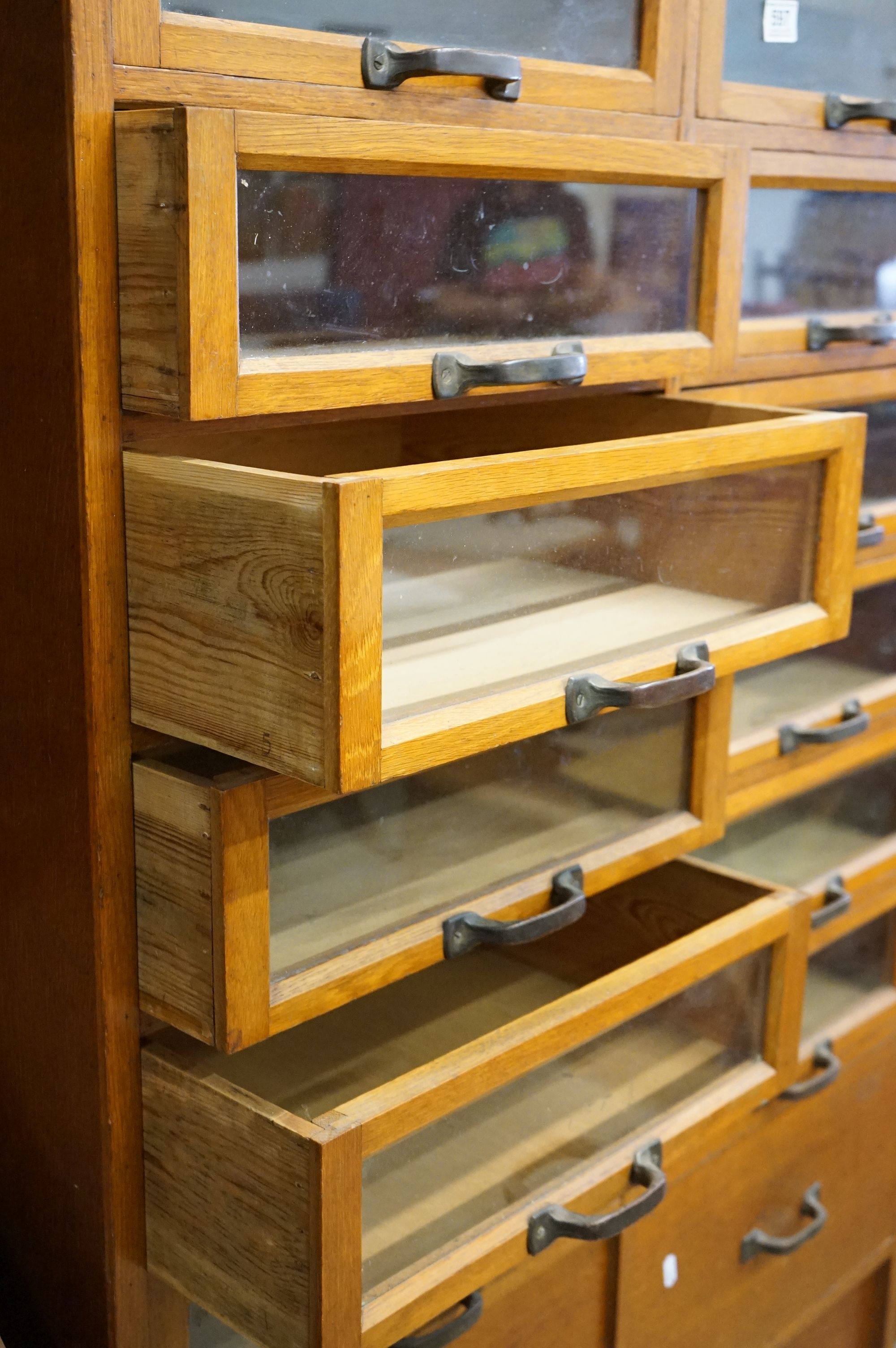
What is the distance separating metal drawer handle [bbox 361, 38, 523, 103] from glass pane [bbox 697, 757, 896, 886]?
38.9 inches

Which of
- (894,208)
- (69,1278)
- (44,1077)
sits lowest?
(69,1278)

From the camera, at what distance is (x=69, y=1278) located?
1165 mm

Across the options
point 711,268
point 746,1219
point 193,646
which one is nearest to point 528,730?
point 193,646

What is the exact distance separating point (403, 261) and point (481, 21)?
211 mm

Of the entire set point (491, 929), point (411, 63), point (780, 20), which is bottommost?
point (491, 929)

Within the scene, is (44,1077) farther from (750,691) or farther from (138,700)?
(750,691)

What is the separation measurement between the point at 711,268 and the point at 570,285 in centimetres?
18

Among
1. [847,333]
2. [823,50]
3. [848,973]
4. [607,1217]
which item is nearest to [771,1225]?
[848,973]

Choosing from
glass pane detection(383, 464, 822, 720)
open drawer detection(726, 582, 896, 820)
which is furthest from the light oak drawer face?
open drawer detection(726, 582, 896, 820)

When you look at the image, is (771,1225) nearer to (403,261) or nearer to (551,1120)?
(551,1120)

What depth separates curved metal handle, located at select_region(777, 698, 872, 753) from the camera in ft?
5.09

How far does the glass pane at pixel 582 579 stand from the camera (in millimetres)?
1036

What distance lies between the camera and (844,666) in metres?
1.77

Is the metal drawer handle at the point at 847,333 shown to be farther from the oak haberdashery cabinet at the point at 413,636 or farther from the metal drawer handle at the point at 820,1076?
the metal drawer handle at the point at 820,1076
